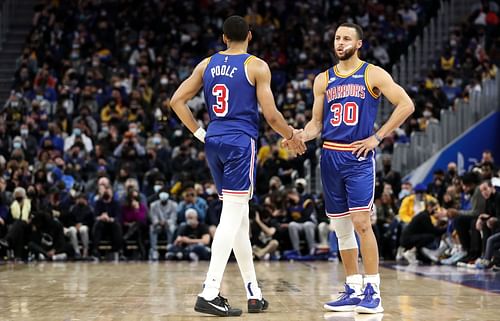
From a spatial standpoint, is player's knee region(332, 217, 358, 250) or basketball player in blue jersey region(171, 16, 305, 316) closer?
basketball player in blue jersey region(171, 16, 305, 316)

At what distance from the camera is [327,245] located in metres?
19.0

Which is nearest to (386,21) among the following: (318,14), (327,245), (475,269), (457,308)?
(318,14)

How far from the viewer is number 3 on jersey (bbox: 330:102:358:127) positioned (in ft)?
26.4

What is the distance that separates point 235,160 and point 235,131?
225 mm

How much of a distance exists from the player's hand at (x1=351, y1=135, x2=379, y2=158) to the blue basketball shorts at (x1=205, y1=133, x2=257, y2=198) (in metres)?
0.83

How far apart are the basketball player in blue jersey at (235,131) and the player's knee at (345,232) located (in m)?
0.80

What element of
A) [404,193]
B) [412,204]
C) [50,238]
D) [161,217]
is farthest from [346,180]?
[404,193]

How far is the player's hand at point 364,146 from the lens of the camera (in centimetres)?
792

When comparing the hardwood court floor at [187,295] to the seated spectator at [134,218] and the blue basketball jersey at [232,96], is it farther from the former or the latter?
the seated spectator at [134,218]

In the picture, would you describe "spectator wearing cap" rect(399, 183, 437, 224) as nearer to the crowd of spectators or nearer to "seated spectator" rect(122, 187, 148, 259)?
the crowd of spectators

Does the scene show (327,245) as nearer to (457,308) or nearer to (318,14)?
(457,308)

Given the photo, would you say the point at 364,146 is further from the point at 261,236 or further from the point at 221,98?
the point at 261,236

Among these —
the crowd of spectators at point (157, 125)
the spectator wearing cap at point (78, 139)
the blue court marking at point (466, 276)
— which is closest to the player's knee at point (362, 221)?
the blue court marking at point (466, 276)

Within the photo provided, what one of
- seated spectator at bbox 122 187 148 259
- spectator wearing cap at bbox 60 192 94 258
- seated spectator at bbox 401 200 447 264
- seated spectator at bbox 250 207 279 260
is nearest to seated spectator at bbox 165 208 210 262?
seated spectator at bbox 122 187 148 259
